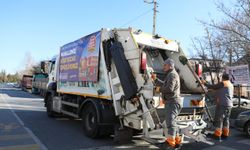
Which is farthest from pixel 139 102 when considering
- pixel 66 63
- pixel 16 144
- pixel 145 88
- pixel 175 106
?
pixel 66 63

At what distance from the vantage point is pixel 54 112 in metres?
12.8

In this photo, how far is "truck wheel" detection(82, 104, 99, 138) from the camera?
8320 millimetres

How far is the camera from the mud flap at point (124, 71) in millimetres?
7180

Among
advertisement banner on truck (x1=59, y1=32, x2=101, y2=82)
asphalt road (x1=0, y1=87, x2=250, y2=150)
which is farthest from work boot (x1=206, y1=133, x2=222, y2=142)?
advertisement banner on truck (x1=59, y1=32, x2=101, y2=82)

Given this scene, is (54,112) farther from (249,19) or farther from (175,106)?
(249,19)

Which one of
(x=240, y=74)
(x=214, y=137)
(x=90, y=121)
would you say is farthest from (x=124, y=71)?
(x=240, y=74)

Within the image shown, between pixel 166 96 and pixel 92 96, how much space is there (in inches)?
113

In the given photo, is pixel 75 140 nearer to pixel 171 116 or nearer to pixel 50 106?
pixel 171 116

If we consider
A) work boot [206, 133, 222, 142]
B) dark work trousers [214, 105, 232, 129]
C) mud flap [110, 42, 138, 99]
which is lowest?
work boot [206, 133, 222, 142]

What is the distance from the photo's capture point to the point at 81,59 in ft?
31.5

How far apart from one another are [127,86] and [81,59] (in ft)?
9.27

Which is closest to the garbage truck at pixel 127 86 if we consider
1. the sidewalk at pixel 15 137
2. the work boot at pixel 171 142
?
the work boot at pixel 171 142

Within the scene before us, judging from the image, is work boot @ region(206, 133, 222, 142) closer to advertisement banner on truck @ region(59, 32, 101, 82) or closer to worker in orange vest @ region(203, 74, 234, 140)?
worker in orange vest @ region(203, 74, 234, 140)

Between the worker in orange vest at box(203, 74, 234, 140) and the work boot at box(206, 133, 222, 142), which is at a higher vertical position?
the worker in orange vest at box(203, 74, 234, 140)
